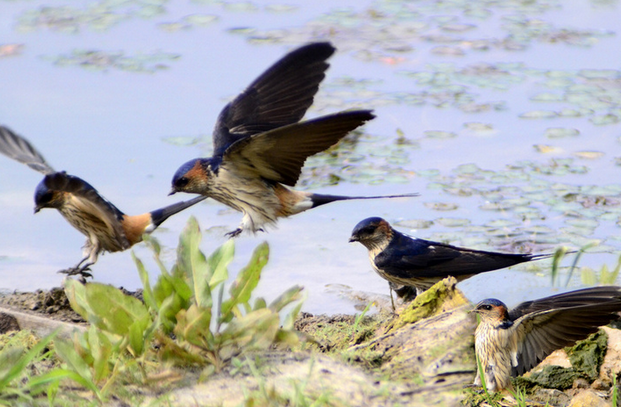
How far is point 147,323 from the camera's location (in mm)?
2979

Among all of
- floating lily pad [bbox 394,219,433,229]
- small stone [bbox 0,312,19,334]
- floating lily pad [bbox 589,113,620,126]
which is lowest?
floating lily pad [bbox 394,219,433,229]

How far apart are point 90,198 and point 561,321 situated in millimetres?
2944

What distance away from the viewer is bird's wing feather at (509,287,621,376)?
3.70 meters

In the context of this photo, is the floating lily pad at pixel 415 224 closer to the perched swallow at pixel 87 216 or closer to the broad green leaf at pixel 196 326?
the perched swallow at pixel 87 216

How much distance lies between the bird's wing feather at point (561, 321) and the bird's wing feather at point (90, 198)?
2515 mm

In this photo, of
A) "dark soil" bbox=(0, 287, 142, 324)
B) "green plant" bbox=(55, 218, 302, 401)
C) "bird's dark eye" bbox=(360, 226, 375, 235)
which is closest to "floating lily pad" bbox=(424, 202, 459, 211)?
"bird's dark eye" bbox=(360, 226, 375, 235)

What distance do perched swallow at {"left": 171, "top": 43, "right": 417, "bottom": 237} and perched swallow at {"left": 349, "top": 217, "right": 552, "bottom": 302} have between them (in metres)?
0.32

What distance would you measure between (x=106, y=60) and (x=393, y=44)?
3528 mm

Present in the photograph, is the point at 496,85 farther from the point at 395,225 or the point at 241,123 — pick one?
the point at 241,123

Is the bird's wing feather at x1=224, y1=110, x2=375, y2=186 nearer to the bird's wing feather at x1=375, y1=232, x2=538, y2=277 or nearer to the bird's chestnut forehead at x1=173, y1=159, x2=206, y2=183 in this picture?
the bird's chestnut forehead at x1=173, y1=159, x2=206, y2=183

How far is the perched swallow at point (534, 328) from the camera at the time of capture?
3721 mm

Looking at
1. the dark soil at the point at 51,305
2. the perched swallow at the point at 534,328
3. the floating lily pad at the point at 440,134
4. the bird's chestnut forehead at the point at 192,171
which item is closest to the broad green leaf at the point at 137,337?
the perched swallow at the point at 534,328

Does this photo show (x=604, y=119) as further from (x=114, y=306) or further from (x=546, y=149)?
(x=114, y=306)

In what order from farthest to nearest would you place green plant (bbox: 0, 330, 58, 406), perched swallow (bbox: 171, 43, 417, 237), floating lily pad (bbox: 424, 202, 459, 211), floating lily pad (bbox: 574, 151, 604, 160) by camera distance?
floating lily pad (bbox: 574, 151, 604, 160) < floating lily pad (bbox: 424, 202, 459, 211) < perched swallow (bbox: 171, 43, 417, 237) < green plant (bbox: 0, 330, 58, 406)
